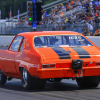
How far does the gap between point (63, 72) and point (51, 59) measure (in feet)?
1.25

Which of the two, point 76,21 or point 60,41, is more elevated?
point 76,21

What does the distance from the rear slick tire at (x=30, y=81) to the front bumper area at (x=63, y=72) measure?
0.46 metres

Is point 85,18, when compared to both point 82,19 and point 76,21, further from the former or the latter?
point 76,21

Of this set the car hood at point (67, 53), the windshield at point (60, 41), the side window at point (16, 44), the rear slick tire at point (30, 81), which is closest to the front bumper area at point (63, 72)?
the car hood at point (67, 53)

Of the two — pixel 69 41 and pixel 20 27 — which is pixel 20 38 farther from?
pixel 20 27

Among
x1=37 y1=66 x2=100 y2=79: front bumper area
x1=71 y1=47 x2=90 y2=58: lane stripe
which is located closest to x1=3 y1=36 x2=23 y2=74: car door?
x1=37 y1=66 x2=100 y2=79: front bumper area

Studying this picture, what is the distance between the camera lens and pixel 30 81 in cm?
704

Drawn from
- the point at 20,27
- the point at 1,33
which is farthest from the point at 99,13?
the point at 1,33

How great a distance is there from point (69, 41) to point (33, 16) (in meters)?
12.9

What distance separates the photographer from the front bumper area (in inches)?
261

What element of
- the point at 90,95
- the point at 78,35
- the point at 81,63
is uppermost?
the point at 78,35

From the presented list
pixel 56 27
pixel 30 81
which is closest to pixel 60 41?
pixel 30 81

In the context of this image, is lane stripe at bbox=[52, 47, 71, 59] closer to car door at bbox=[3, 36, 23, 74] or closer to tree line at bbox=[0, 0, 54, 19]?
car door at bbox=[3, 36, 23, 74]

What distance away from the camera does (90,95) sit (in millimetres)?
6316
